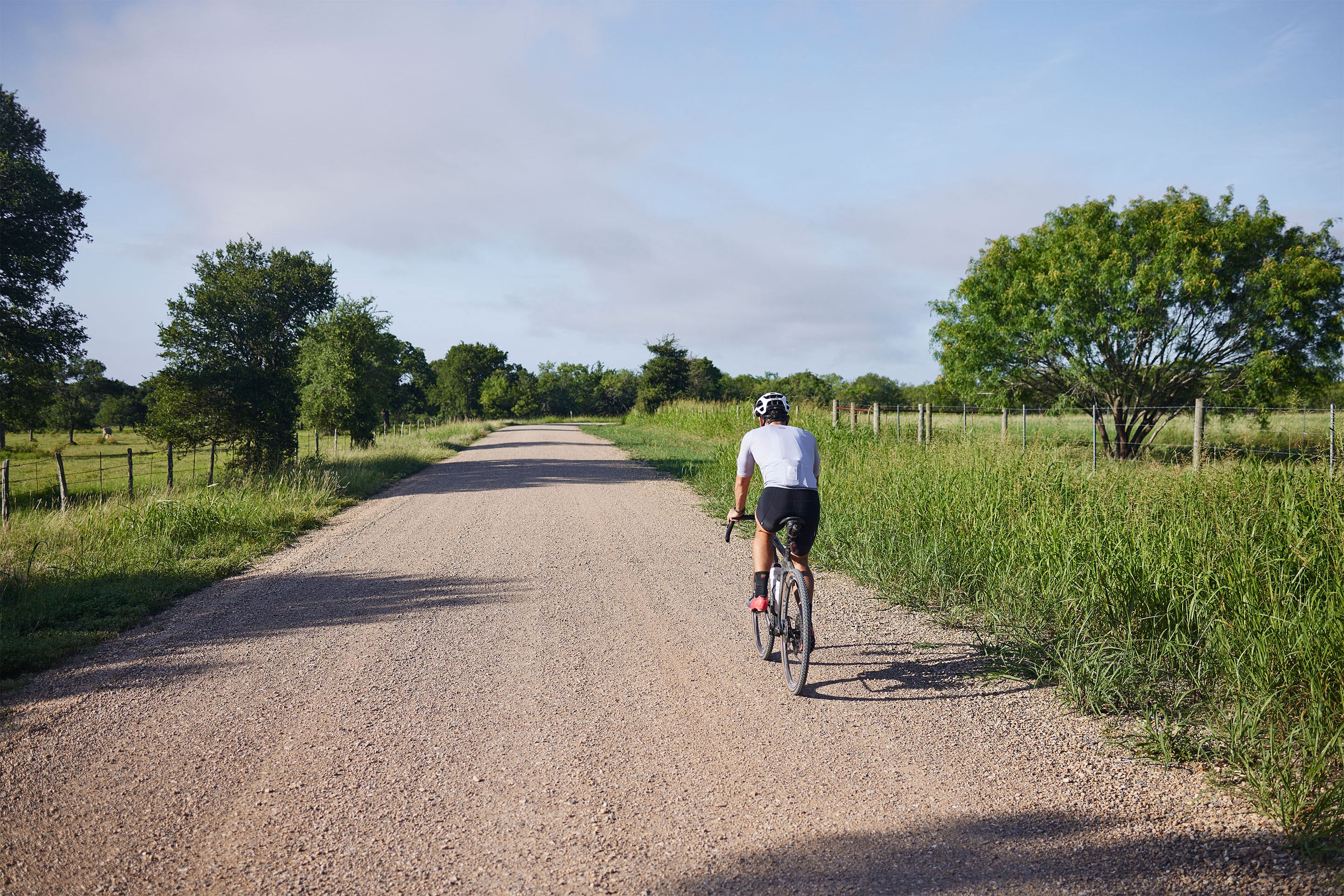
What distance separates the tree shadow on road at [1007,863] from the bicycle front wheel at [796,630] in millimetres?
1415

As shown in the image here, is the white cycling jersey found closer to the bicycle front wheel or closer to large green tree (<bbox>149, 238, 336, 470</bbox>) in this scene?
the bicycle front wheel

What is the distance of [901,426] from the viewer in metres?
17.6

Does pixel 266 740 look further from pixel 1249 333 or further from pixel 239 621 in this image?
pixel 1249 333

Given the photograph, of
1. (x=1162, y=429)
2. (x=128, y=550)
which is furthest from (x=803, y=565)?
(x=1162, y=429)

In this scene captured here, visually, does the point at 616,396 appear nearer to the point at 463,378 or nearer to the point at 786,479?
the point at 463,378

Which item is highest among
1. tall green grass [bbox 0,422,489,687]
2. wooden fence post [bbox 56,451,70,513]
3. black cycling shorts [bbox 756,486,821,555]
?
black cycling shorts [bbox 756,486,821,555]

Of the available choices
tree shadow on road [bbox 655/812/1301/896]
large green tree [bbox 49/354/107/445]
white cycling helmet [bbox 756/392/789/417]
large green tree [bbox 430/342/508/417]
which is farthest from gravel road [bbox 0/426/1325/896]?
large green tree [bbox 430/342/508/417]

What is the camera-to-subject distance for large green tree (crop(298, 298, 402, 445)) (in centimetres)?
2498

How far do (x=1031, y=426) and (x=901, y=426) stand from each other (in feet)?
26.5

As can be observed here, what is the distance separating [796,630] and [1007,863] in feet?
6.37

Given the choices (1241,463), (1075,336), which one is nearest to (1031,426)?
(1075,336)

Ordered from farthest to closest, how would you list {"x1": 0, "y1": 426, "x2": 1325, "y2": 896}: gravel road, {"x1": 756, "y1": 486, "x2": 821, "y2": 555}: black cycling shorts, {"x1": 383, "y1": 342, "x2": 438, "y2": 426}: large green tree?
{"x1": 383, "y1": 342, "x2": 438, "y2": 426}: large green tree → {"x1": 756, "y1": 486, "x2": 821, "y2": 555}: black cycling shorts → {"x1": 0, "y1": 426, "x2": 1325, "y2": 896}: gravel road

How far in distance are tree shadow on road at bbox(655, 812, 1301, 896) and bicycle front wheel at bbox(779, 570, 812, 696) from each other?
1.41 m

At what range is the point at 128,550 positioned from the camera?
8422 mm
